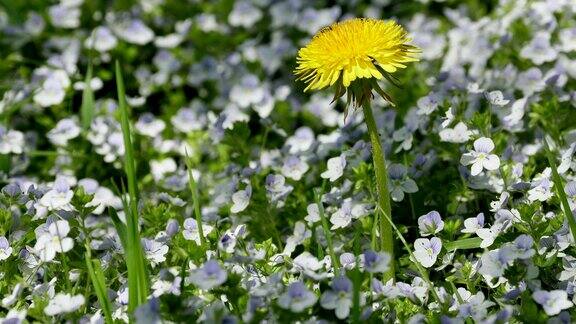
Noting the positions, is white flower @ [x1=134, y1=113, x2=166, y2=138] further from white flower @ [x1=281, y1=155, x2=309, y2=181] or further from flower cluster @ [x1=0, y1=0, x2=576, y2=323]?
white flower @ [x1=281, y1=155, x2=309, y2=181]

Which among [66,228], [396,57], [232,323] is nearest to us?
[232,323]

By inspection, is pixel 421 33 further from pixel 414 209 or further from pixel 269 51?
pixel 414 209

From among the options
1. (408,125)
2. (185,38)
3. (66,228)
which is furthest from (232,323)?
(185,38)

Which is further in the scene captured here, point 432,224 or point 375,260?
point 432,224

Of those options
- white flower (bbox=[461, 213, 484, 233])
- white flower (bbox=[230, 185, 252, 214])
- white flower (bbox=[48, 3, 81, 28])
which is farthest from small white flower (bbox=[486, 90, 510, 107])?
white flower (bbox=[48, 3, 81, 28])

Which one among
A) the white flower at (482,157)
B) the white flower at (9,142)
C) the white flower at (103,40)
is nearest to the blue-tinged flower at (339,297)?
the white flower at (482,157)

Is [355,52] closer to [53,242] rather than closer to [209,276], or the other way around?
[209,276]

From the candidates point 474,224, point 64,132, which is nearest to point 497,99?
point 474,224
